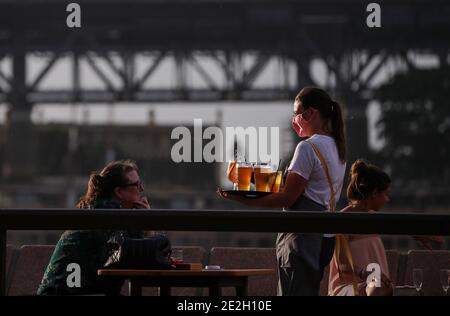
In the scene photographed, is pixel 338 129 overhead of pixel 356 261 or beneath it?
overhead

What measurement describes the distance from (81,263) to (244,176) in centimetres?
89

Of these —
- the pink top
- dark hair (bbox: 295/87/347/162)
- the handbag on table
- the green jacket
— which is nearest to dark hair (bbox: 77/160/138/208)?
the green jacket

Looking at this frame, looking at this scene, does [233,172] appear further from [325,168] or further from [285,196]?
[325,168]

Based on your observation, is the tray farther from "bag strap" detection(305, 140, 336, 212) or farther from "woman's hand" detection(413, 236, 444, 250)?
"woman's hand" detection(413, 236, 444, 250)

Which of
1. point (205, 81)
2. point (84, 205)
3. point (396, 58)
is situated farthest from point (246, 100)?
point (84, 205)

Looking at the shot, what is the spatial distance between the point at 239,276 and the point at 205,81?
31850 mm

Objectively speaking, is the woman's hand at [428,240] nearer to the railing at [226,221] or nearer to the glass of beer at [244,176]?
the railing at [226,221]

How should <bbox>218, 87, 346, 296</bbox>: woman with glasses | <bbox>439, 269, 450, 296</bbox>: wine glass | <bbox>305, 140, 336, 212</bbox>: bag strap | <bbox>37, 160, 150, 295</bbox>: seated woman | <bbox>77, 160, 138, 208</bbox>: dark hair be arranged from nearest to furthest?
<bbox>218, 87, 346, 296</bbox>: woman with glasses < <bbox>305, 140, 336, 212</bbox>: bag strap < <bbox>439, 269, 450, 296</bbox>: wine glass < <bbox>37, 160, 150, 295</bbox>: seated woman < <bbox>77, 160, 138, 208</bbox>: dark hair

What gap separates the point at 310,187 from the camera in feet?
18.9

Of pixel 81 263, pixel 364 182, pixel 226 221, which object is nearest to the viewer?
pixel 226 221

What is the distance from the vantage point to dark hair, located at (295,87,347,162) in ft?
19.3

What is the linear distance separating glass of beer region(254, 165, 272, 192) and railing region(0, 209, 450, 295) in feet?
1.57

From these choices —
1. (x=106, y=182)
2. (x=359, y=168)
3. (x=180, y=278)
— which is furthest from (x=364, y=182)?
(x=106, y=182)

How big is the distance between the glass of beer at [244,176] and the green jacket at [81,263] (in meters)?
0.62
